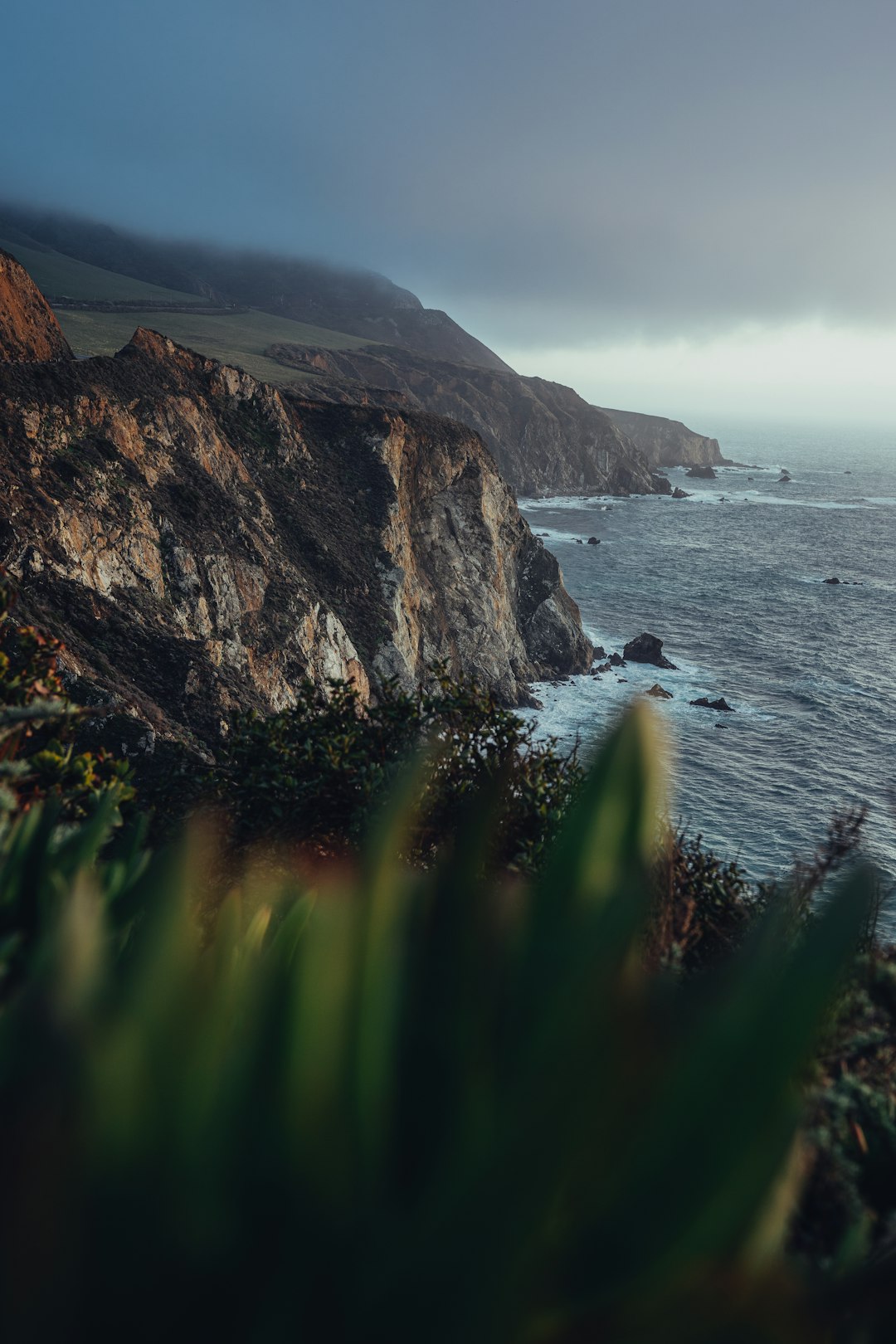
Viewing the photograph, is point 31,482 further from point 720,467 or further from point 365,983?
point 720,467

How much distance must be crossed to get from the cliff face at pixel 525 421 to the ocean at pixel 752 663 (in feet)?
40.0

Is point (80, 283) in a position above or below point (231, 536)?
above

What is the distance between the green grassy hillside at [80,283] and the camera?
88375 millimetres

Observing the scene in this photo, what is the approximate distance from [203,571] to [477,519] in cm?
2070

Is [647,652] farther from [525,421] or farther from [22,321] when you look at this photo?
[525,421]

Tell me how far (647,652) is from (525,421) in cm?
7873

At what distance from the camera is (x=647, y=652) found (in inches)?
1844

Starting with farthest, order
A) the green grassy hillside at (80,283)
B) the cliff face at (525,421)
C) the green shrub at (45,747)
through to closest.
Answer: the cliff face at (525,421) → the green grassy hillside at (80,283) → the green shrub at (45,747)

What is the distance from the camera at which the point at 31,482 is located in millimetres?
16828

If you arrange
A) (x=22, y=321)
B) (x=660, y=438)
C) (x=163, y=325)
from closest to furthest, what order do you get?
(x=22, y=321) → (x=163, y=325) → (x=660, y=438)

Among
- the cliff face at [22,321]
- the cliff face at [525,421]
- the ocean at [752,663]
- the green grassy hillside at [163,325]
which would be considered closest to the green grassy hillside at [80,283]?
the green grassy hillside at [163,325]

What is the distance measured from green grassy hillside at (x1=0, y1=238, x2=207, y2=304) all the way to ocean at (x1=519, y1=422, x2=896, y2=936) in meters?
56.4

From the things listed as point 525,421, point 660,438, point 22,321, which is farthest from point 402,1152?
point 660,438

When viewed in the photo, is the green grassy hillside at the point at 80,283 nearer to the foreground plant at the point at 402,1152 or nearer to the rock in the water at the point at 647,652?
the rock in the water at the point at 647,652
